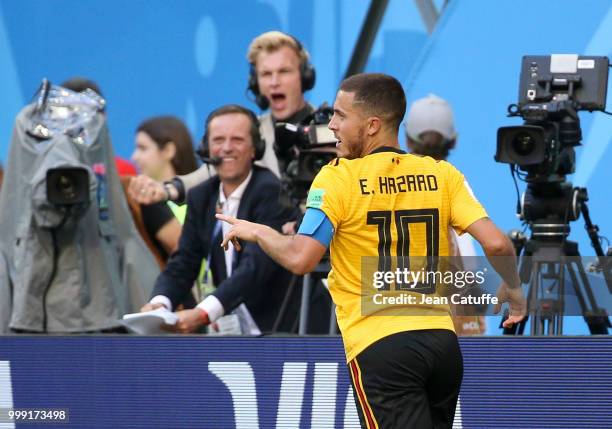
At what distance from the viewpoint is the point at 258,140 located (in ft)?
21.0

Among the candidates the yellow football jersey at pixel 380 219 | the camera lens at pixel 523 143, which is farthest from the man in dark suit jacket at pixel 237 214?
the yellow football jersey at pixel 380 219

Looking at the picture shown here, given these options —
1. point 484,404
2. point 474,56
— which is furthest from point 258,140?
point 474,56

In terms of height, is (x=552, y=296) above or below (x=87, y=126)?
below

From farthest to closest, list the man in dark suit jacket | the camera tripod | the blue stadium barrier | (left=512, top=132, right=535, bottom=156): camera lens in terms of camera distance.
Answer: the man in dark suit jacket → (left=512, top=132, right=535, bottom=156): camera lens → the camera tripod → the blue stadium barrier

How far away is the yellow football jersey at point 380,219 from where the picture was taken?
4047 millimetres

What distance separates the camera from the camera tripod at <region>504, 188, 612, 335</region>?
18.2 feet

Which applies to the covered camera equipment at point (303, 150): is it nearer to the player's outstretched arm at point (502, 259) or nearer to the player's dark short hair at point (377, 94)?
the player's outstretched arm at point (502, 259)

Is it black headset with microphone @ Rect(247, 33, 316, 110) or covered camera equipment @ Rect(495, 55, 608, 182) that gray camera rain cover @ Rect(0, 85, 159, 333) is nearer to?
black headset with microphone @ Rect(247, 33, 316, 110)

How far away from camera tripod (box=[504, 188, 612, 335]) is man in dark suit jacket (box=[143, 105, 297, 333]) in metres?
1.10

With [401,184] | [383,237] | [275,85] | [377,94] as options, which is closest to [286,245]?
[383,237]

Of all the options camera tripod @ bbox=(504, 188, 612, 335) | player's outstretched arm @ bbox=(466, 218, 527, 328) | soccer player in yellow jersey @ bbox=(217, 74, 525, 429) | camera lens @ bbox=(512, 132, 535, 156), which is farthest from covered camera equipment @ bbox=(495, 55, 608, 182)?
soccer player in yellow jersey @ bbox=(217, 74, 525, 429)

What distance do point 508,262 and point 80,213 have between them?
8.95 feet

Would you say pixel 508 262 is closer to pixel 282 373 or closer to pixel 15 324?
pixel 282 373

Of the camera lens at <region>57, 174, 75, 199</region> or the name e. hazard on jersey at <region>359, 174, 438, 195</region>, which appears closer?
the name e. hazard on jersey at <region>359, 174, 438, 195</region>
